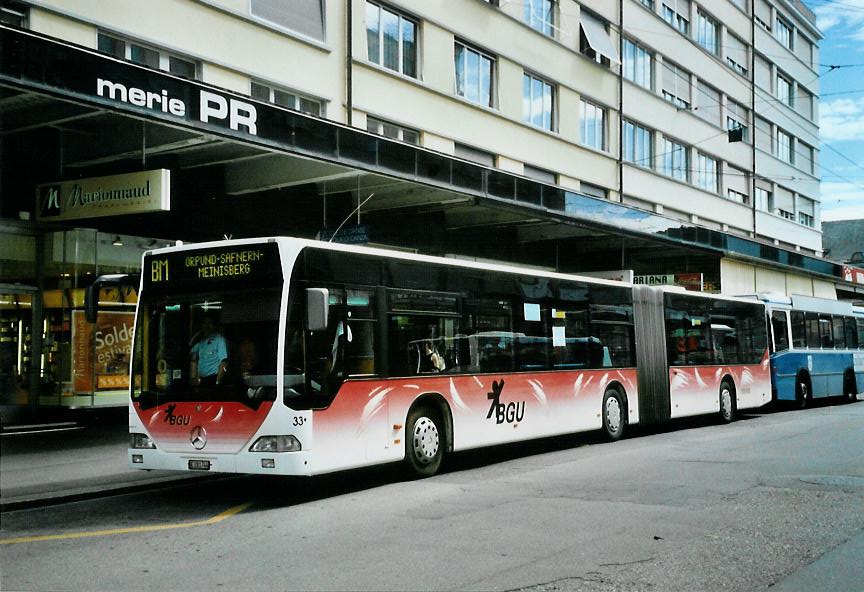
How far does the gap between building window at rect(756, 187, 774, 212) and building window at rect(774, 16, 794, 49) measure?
9091 millimetres

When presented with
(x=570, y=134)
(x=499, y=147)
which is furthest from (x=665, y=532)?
(x=570, y=134)

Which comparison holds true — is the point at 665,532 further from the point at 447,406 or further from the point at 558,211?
the point at 558,211

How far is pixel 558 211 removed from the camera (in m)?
22.6

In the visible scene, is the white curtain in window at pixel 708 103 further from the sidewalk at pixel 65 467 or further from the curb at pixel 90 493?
the curb at pixel 90 493

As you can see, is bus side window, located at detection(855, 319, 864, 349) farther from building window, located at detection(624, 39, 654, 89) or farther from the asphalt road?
the asphalt road

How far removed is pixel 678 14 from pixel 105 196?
31689 mm

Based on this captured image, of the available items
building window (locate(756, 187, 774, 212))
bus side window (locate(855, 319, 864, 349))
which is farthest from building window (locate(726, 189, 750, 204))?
bus side window (locate(855, 319, 864, 349))

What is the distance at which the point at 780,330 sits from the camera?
2455 cm

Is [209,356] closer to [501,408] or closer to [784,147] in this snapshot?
[501,408]

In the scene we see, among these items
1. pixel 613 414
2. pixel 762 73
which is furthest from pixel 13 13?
pixel 762 73

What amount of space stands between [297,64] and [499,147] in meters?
8.39

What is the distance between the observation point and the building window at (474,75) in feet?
83.7

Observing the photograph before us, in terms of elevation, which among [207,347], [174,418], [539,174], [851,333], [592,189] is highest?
[592,189]

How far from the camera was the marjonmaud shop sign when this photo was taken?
13.6m
